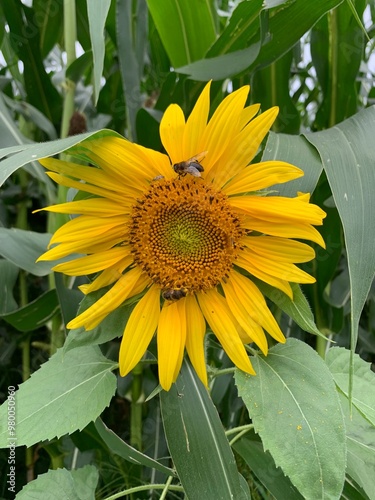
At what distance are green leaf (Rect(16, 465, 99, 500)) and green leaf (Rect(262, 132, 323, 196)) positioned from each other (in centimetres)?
36

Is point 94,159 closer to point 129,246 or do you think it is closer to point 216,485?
point 129,246

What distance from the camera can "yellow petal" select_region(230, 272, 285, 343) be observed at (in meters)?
0.48

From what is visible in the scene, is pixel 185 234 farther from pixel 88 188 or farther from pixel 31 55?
pixel 31 55

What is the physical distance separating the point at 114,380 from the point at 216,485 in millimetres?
135

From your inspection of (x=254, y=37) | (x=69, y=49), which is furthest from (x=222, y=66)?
(x=69, y=49)

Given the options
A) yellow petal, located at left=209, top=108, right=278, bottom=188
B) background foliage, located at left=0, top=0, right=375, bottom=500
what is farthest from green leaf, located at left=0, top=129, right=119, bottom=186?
yellow petal, located at left=209, top=108, right=278, bottom=188

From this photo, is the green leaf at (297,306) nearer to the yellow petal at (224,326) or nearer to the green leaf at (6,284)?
the yellow petal at (224,326)

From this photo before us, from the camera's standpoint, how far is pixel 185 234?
1.64 feet

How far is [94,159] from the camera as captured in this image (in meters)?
0.46

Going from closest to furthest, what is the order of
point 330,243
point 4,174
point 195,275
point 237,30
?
1. point 4,174
2. point 195,275
3. point 237,30
4. point 330,243

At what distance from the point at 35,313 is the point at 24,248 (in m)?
0.11

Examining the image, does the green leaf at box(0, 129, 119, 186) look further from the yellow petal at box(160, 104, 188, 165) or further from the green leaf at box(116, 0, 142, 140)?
the green leaf at box(116, 0, 142, 140)

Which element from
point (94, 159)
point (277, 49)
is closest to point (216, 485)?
point (94, 159)

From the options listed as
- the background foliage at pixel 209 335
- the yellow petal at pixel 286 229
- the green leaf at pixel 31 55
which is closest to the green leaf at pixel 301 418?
the background foliage at pixel 209 335
